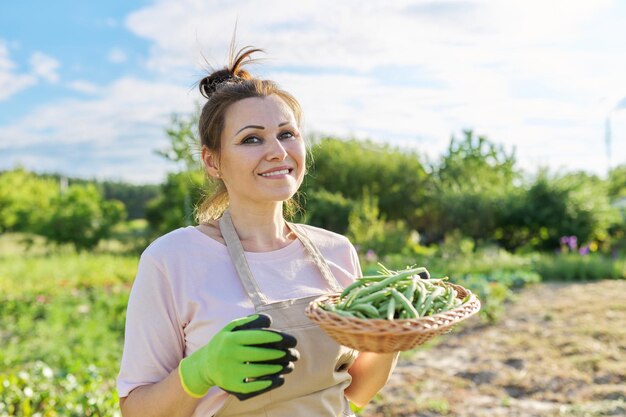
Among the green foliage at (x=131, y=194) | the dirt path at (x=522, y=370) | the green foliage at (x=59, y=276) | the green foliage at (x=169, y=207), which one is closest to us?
the dirt path at (x=522, y=370)

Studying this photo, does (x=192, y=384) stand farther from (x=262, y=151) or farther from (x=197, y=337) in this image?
(x=262, y=151)

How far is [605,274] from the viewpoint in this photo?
436 inches

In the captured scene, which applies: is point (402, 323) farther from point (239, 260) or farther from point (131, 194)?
point (131, 194)

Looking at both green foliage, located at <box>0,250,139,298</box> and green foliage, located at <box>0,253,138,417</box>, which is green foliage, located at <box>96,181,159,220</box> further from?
green foliage, located at <box>0,253,138,417</box>

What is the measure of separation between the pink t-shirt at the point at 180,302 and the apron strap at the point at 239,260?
0.02m

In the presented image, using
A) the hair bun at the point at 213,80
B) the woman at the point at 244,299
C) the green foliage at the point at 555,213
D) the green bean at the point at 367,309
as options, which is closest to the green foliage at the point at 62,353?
the woman at the point at 244,299

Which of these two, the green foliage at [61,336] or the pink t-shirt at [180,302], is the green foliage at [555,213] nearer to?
the green foliage at [61,336]

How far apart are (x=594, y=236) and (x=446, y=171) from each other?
14.7 feet

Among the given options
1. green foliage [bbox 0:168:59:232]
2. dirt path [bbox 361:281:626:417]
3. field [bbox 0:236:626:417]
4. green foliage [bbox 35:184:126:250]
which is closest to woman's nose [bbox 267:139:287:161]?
field [bbox 0:236:626:417]

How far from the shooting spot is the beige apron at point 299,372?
1.85 metres

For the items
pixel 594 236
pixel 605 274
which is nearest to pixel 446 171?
pixel 594 236

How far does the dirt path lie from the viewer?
15.3ft

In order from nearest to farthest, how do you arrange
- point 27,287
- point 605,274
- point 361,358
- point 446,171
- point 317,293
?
point 317,293
point 361,358
point 27,287
point 605,274
point 446,171

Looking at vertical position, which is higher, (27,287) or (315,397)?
(315,397)
